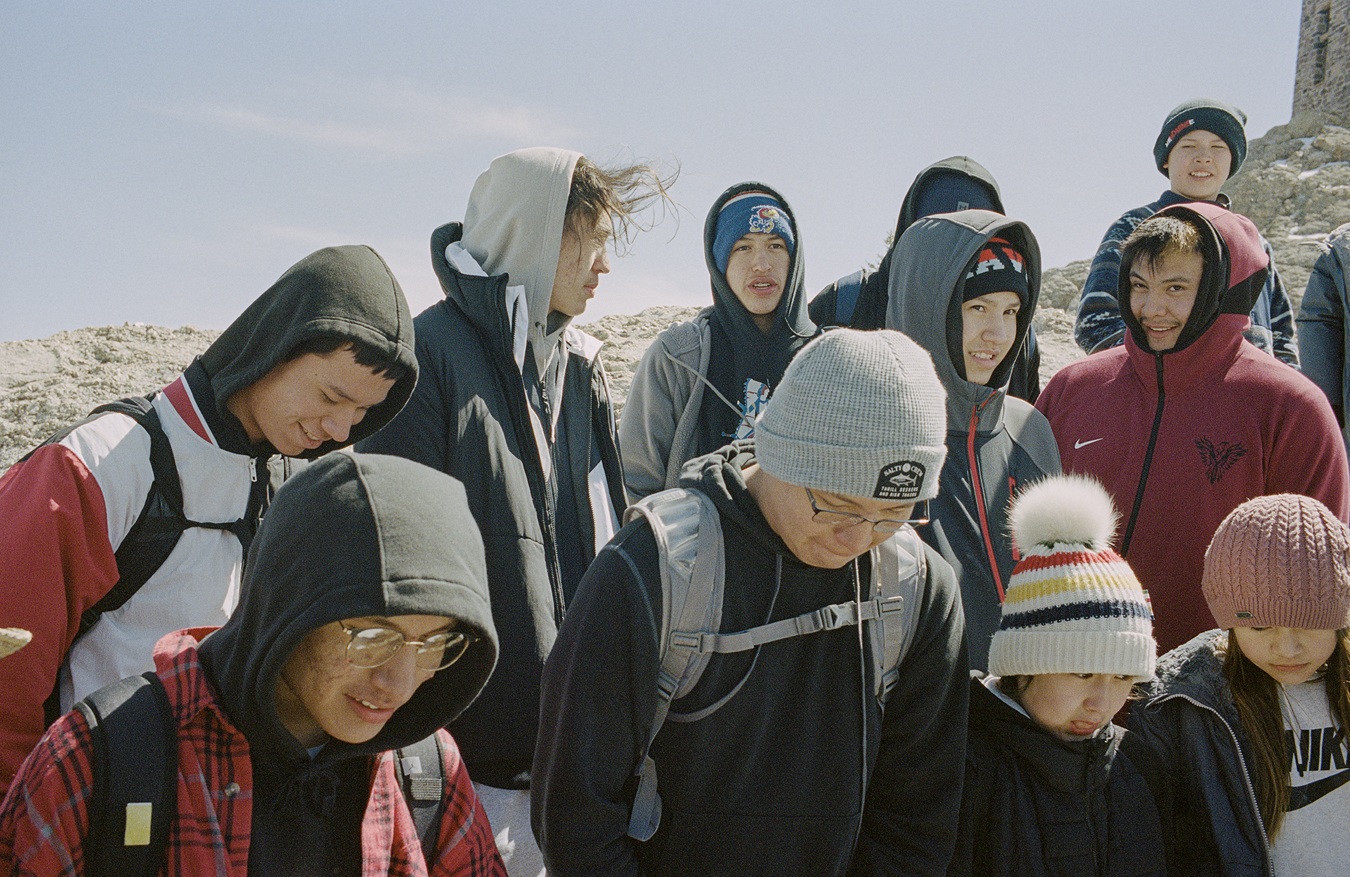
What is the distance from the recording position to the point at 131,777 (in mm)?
1368

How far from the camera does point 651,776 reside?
184 cm

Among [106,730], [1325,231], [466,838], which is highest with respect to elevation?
[1325,231]

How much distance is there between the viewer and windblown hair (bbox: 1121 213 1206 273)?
3.28m

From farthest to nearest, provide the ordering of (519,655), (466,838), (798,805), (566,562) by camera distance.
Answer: (566,562) → (519,655) → (798,805) → (466,838)

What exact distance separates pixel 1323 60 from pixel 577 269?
39222 millimetres

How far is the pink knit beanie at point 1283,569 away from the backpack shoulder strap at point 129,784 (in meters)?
2.36

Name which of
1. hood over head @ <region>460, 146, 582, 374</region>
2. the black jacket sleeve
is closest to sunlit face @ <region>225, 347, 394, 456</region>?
hood over head @ <region>460, 146, 582, 374</region>

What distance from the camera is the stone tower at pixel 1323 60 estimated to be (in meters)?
31.6

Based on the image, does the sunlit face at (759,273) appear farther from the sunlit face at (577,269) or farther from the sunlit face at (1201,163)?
the sunlit face at (1201,163)

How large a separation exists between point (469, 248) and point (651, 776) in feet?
5.63

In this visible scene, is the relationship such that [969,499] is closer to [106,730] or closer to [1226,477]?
[1226,477]

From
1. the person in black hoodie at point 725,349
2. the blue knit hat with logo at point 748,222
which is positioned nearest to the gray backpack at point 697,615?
the person in black hoodie at point 725,349

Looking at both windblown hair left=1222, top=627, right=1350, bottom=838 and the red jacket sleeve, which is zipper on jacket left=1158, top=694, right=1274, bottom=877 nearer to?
windblown hair left=1222, top=627, right=1350, bottom=838

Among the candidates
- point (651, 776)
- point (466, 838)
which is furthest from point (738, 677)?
point (466, 838)
